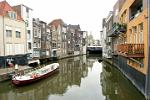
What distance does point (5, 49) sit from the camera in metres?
27.8

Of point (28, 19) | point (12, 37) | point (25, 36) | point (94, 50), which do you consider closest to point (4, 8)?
point (12, 37)

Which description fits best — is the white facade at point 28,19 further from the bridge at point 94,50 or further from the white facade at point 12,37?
the bridge at point 94,50

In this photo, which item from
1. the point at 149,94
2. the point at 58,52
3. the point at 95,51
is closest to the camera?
the point at 149,94

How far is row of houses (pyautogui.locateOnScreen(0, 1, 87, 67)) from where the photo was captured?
28.1 m

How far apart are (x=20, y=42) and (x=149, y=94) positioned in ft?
74.4

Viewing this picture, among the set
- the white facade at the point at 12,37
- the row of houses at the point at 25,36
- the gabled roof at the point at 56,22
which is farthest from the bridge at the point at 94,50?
the white facade at the point at 12,37

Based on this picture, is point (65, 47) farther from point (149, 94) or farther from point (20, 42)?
point (149, 94)

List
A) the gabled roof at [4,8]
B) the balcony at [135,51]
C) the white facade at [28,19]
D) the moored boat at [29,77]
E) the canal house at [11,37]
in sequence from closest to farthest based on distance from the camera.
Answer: the balcony at [135,51] → the moored boat at [29,77] → the canal house at [11,37] → the gabled roof at [4,8] → the white facade at [28,19]

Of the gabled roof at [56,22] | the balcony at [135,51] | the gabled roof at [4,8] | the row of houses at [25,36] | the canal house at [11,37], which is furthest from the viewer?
the gabled roof at [56,22]

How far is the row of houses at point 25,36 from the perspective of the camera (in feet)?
92.3

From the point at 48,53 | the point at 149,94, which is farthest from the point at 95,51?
the point at 149,94

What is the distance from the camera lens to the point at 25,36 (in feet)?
111

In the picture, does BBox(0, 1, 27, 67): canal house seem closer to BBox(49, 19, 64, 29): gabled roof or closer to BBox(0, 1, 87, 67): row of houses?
BBox(0, 1, 87, 67): row of houses

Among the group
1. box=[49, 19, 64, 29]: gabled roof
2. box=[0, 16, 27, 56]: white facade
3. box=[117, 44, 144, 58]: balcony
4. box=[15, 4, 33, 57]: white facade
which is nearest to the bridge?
box=[49, 19, 64, 29]: gabled roof
